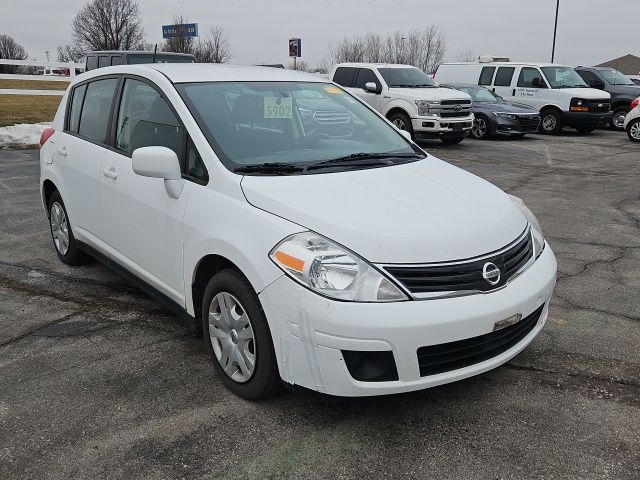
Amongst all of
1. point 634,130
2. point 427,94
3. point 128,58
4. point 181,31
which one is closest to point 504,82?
point 634,130

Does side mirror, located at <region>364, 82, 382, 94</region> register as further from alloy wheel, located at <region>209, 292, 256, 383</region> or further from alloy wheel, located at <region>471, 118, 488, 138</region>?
alloy wheel, located at <region>209, 292, 256, 383</region>

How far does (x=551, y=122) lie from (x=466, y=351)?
54.0 feet

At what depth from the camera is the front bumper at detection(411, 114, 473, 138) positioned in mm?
13914

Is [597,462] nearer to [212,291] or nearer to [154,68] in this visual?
[212,291]

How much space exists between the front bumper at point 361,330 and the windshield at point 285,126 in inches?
39.7

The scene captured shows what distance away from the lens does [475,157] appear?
13062 millimetres

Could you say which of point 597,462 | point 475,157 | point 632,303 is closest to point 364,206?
point 597,462

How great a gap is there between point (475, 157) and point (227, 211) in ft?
35.0

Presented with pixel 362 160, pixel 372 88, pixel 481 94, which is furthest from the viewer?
pixel 481 94

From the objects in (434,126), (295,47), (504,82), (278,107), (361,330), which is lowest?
(361,330)

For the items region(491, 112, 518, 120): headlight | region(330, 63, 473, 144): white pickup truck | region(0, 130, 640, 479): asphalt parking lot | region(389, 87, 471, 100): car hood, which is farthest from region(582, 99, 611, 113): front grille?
region(0, 130, 640, 479): asphalt parking lot

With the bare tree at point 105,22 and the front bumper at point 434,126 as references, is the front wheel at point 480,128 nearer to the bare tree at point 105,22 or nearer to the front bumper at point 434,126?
the front bumper at point 434,126

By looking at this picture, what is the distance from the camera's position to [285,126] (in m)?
3.92

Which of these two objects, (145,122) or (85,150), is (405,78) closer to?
(85,150)
